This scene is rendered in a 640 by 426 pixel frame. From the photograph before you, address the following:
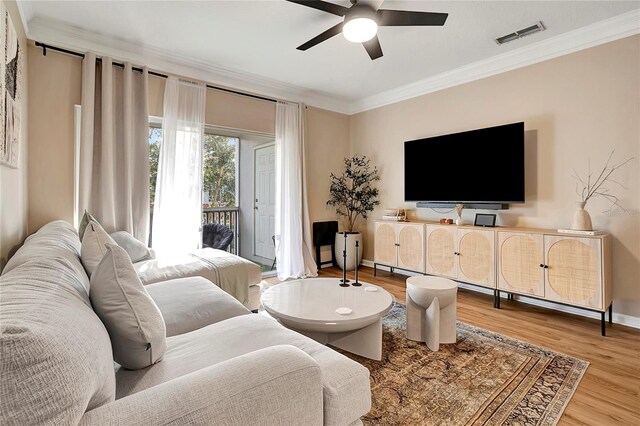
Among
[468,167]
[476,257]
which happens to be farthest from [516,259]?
[468,167]

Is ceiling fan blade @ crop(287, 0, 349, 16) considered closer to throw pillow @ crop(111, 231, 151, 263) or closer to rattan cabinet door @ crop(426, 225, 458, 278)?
throw pillow @ crop(111, 231, 151, 263)

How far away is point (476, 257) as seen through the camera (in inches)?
132

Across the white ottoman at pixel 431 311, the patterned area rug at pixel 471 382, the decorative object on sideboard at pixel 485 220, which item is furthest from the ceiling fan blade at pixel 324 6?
the decorative object on sideboard at pixel 485 220

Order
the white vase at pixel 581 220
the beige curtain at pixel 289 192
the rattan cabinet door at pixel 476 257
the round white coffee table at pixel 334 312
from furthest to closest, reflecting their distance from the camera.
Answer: the beige curtain at pixel 289 192 → the rattan cabinet door at pixel 476 257 → the white vase at pixel 581 220 → the round white coffee table at pixel 334 312

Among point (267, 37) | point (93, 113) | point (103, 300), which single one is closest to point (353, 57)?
point (267, 37)

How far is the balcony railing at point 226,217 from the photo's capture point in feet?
17.1

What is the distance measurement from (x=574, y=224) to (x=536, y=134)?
1.05 metres

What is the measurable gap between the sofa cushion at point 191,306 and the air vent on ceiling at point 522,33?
3.41m

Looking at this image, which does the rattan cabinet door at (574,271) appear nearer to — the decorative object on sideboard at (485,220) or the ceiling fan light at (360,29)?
the decorative object on sideboard at (485,220)

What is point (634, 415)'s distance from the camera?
165 centimetres

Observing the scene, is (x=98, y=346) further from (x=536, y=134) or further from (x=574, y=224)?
(x=536, y=134)

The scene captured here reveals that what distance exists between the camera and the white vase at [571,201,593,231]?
9.01ft

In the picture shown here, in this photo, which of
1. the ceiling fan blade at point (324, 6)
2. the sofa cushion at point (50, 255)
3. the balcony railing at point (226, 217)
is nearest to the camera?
the sofa cushion at point (50, 255)

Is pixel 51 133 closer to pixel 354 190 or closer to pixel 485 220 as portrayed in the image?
pixel 354 190
